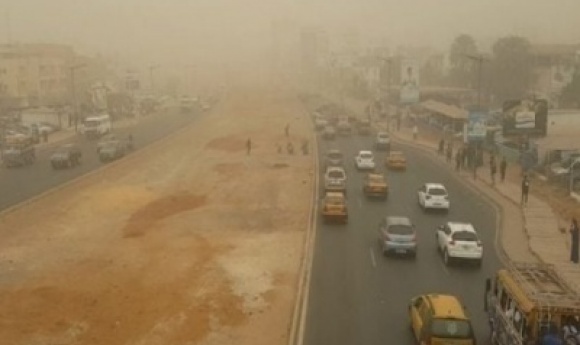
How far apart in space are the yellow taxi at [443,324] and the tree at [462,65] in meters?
99.0

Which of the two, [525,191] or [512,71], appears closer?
[525,191]

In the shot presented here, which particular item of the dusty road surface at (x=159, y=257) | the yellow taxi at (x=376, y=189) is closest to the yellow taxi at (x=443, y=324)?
the dusty road surface at (x=159, y=257)

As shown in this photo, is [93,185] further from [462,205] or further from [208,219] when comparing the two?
[462,205]

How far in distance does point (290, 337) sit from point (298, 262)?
670 cm

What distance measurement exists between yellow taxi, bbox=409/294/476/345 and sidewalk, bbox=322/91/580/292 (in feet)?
18.4

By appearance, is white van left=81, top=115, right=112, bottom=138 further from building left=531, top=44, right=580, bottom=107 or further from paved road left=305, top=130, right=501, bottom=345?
building left=531, top=44, right=580, bottom=107

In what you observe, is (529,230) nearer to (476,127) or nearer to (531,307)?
(531,307)

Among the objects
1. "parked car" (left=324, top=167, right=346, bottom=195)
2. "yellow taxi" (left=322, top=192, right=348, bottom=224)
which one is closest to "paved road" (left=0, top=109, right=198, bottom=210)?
"parked car" (left=324, top=167, right=346, bottom=195)

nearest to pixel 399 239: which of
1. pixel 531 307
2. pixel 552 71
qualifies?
pixel 531 307

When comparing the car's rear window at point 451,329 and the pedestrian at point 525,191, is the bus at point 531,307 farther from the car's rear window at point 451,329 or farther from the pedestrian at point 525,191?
the pedestrian at point 525,191

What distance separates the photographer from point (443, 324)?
52.1ft

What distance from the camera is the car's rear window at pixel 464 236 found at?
79.2 ft

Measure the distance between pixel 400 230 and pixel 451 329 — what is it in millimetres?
9367

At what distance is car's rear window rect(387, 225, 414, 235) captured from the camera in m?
25.0
